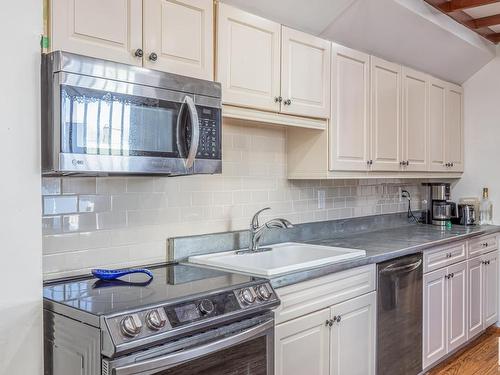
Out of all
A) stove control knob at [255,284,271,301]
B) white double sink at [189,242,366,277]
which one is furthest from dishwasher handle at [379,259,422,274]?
stove control knob at [255,284,271,301]

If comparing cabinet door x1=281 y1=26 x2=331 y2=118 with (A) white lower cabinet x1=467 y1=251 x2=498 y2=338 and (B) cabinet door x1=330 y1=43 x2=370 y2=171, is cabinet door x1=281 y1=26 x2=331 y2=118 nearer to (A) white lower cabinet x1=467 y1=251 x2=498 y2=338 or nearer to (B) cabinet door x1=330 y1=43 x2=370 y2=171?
(B) cabinet door x1=330 y1=43 x2=370 y2=171

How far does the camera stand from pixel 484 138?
441 cm

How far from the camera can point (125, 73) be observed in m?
1.78

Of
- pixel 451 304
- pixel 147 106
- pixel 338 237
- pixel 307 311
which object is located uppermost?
pixel 147 106

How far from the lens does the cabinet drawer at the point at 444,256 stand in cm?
322

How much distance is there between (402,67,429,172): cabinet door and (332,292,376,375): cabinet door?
1.38 metres

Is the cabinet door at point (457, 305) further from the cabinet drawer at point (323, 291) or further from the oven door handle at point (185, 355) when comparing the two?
the oven door handle at point (185, 355)

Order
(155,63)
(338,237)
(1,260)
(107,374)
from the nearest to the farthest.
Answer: (107,374) < (1,260) < (155,63) < (338,237)

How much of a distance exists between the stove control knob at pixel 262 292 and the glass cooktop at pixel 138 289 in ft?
0.19

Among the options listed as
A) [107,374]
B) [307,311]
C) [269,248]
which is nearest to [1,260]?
[107,374]

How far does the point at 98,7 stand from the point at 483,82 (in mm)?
3754

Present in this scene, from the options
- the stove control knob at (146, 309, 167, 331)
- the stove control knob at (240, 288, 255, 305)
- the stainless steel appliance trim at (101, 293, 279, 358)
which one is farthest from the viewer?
the stove control knob at (240, 288, 255, 305)

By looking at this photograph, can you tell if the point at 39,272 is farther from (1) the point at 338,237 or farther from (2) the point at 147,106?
(1) the point at 338,237

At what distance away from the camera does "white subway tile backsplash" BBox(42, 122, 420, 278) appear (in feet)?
6.70
